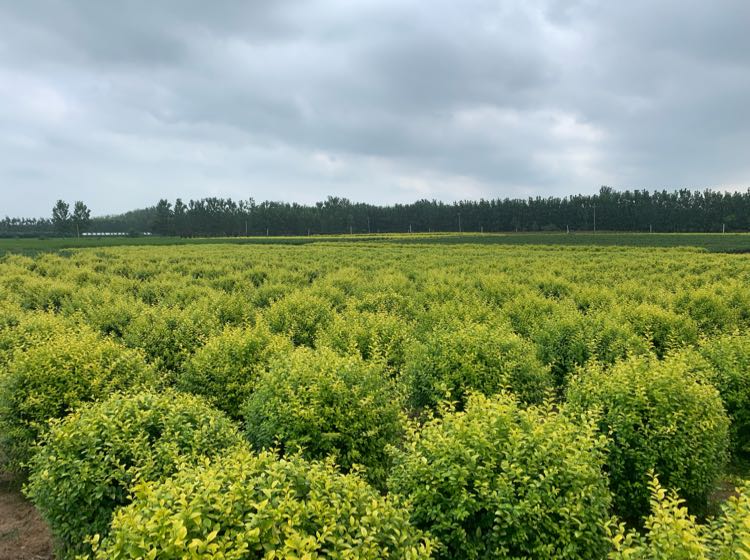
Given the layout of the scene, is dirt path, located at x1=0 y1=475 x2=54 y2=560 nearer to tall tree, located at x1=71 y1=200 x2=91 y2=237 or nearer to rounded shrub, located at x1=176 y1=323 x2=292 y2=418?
rounded shrub, located at x1=176 y1=323 x2=292 y2=418

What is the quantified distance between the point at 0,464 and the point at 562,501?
30.6 feet

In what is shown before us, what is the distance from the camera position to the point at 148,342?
1030 cm

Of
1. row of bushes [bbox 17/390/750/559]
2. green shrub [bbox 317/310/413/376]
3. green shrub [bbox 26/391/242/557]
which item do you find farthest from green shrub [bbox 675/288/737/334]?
green shrub [bbox 26/391/242/557]

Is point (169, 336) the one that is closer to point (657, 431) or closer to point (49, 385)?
point (49, 385)

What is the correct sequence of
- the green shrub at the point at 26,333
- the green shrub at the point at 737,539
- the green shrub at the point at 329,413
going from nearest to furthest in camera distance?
the green shrub at the point at 737,539
the green shrub at the point at 329,413
the green shrub at the point at 26,333

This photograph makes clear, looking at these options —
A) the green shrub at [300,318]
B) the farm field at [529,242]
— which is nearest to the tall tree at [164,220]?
the farm field at [529,242]

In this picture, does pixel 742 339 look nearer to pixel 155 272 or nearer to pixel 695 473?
pixel 695 473

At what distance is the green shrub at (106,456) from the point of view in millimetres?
4738

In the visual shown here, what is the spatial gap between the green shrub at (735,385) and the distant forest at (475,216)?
5181 inches

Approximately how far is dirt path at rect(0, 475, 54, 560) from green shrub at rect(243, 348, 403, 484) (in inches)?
114

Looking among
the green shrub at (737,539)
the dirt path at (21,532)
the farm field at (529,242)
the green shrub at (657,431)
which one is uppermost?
the farm field at (529,242)

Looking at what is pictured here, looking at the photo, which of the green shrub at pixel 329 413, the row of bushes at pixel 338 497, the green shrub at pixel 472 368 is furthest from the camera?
the green shrub at pixel 472 368

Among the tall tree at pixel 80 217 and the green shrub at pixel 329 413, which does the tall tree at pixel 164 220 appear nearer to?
the tall tree at pixel 80 217

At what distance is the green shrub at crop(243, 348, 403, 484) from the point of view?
583 cm
